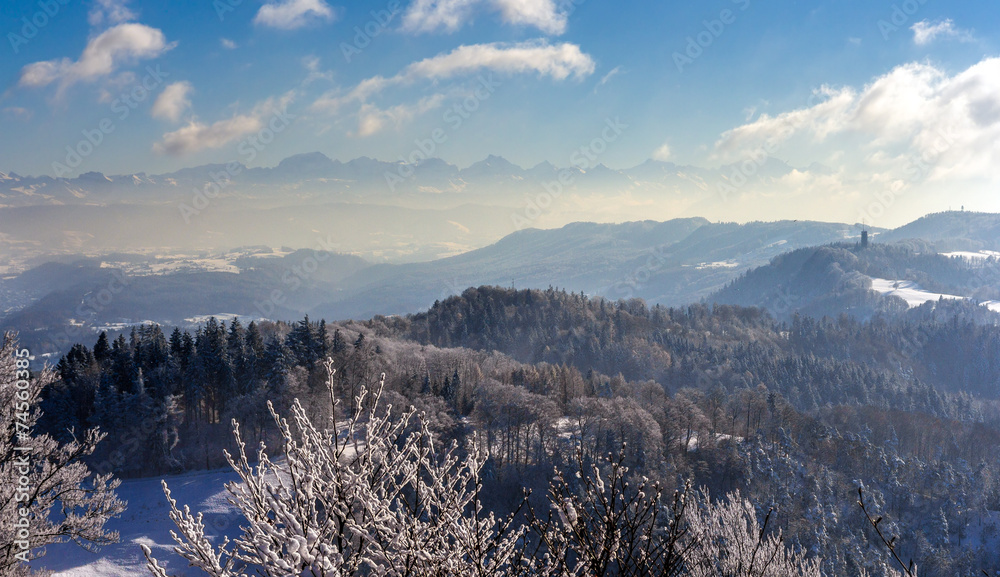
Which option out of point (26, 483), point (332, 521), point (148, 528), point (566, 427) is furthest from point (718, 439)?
point (332, 521)

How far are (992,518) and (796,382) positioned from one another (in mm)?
45597

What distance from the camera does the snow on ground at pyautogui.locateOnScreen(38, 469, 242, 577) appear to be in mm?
30328

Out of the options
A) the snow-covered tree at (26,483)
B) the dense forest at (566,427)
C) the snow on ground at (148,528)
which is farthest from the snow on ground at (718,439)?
the snow-covered tree at (26,483)

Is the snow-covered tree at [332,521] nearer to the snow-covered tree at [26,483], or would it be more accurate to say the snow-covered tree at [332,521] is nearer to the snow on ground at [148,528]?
the snow-covered tree at [26,483]

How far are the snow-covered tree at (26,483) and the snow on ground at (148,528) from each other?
12.1 metres

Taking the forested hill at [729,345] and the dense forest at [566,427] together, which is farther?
the forested hill at [729,345]

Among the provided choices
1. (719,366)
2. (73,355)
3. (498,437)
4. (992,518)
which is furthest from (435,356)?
(992,518)

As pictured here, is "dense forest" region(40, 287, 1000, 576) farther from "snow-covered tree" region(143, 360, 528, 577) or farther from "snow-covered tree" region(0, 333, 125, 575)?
"snow-covered tree" region(143, 360, 528, 577)

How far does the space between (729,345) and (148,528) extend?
117635mm

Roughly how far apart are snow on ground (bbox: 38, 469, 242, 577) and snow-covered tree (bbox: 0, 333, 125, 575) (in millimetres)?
12060

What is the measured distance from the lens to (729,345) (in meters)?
122

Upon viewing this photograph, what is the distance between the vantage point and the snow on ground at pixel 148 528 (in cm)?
3033

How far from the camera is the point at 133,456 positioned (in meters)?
45.2

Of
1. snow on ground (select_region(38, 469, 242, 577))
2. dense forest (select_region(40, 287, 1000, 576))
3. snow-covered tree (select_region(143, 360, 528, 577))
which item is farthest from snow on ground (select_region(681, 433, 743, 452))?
snow-covered tree (select_region(143, 360, 528, 577))
